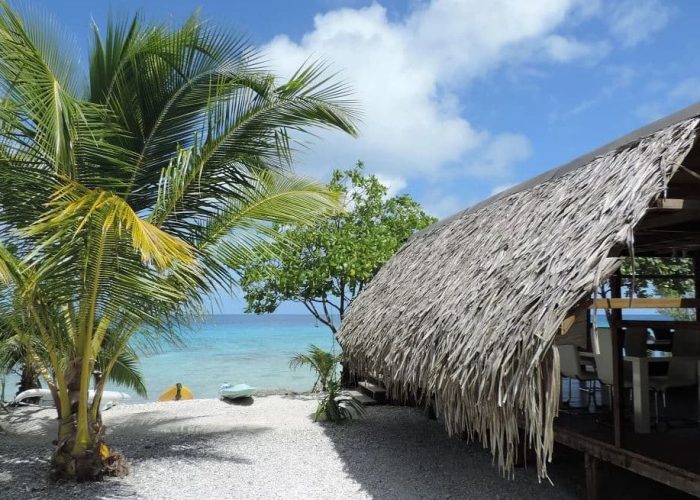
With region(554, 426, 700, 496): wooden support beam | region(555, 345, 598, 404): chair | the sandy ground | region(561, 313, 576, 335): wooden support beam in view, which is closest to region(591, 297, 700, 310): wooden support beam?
region(561, 313, 576, 335): wooden support beam

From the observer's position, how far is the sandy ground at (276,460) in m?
5.19

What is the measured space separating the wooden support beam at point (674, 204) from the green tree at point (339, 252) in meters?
6.97

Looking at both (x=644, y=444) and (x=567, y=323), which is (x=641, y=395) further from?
(x=567, y=323)

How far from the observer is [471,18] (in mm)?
8453

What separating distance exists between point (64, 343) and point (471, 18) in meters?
6.57

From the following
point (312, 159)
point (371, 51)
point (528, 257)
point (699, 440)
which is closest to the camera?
point (528, 257)

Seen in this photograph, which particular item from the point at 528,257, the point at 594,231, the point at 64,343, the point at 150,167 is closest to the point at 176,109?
the point at 150,167

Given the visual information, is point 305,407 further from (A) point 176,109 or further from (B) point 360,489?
(A) point 176,109

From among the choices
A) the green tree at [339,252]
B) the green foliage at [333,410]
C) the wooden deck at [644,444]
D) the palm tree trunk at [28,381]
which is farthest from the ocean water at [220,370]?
the wooden deck at [644,444]

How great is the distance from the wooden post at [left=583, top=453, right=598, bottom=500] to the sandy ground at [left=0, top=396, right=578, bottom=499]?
42 centimetres

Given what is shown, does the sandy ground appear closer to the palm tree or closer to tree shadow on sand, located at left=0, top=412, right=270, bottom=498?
tree shadow on sand, located at left=0, top=412, right=270, bottom=498

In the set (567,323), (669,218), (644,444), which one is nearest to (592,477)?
(644,444)

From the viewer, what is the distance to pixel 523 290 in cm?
387

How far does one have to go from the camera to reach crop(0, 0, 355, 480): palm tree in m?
4.79
